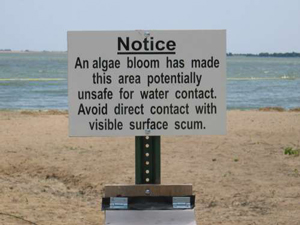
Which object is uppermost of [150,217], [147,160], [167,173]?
[147,160]

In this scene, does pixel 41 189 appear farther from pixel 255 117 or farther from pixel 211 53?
pixel 255 117

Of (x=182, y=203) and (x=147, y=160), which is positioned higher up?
(x=147, y=160)

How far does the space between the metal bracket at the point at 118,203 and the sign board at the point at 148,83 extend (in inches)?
16.3

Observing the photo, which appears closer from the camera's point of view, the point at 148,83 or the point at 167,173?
the point at 148,83

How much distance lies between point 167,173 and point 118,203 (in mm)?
4175

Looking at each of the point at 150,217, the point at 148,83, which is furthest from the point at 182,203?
the point at 148,83

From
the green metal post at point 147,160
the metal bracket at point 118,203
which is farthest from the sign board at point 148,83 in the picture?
the metal bracket at point 118,203

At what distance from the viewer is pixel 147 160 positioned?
3.67 meters

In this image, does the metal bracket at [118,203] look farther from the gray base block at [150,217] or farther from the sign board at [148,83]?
the sign board at [148,83]

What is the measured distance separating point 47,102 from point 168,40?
2148 centimetres

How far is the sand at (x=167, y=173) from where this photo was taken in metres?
5.84

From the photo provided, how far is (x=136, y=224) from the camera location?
348 centimetres

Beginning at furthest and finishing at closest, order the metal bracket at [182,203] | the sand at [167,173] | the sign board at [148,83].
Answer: the sand at [167,173]
the metal bracket at [182,203]
the sign board at [148,83]

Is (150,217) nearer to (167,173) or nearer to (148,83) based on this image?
(148,83)
